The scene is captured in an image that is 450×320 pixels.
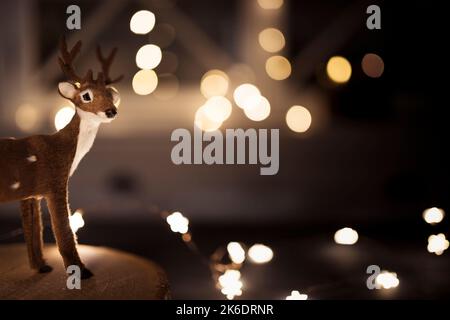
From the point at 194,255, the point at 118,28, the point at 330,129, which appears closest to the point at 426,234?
the point at 330,129

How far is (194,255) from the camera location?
8.52 feet

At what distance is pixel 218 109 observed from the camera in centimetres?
301

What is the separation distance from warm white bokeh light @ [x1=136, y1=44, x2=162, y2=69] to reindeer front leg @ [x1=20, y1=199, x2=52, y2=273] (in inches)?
74.3

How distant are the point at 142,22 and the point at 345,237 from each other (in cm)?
178

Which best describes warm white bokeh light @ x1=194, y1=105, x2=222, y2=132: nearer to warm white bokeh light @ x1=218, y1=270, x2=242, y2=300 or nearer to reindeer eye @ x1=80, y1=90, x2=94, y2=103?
warm white bokeh light @ x1=218, y1=270, x2=242, y2=300

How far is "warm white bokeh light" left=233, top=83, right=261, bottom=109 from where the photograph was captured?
3014mm

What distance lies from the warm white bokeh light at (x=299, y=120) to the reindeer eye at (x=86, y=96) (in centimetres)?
204

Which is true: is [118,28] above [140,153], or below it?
above

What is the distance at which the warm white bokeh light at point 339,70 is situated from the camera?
307 cm

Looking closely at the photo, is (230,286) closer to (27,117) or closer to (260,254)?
(260,254)

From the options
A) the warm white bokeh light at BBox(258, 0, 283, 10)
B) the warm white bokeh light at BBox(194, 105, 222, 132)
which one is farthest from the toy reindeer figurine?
the warm white bokeh light at BBox(258, 0, 283, 10)

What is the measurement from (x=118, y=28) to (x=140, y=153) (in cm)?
79

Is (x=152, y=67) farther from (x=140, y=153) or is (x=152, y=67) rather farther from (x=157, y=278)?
(x=157, y=278)

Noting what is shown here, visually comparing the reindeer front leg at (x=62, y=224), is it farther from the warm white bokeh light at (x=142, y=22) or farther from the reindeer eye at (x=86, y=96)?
the warm white bokeh light at (x=142, y=22)
